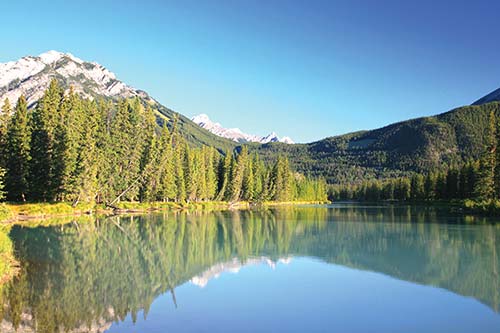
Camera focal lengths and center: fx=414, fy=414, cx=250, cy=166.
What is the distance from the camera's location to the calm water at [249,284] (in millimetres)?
14039

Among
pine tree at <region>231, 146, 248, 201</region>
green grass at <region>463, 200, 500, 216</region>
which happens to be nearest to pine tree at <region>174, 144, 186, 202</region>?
pine tree at <region>231, 146, 248, 201</region>

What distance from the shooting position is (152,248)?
1196 inches

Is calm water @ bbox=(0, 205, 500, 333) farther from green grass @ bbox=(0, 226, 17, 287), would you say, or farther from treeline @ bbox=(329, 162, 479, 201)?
treeline @ bbox=(329, 162, 479, 201)

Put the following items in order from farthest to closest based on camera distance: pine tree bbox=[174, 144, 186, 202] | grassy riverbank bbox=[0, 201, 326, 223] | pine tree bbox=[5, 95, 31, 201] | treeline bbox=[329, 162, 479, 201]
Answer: treeline bbox=[329, 162, 479, 201]
pine tree bbox=[174, 144, 186, 202]
pine tree bbox=[5, 95, 31, 201]
grassy riverbank bbox=[0, 201, 326, 223]

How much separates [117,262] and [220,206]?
73.5 m

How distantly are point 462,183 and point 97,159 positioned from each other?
89098 millimetres

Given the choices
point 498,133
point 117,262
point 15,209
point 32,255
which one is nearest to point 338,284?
point 117,262

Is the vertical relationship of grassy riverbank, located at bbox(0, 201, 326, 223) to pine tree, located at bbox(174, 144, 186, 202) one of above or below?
below

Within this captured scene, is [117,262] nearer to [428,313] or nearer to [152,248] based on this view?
[152,248]

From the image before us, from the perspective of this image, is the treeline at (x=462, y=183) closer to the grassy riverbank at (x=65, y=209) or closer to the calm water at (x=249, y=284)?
the calm water at (x=249, y=284)

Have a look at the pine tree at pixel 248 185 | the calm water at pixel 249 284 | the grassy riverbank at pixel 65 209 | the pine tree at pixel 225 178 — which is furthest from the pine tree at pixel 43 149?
the pine tree at pixel 248 185

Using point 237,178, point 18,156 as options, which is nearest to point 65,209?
point 18,156

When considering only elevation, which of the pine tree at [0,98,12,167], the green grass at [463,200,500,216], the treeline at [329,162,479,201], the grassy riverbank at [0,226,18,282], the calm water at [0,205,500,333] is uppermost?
the pine tree at [0,98,12,167]

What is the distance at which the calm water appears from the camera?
553 inches
